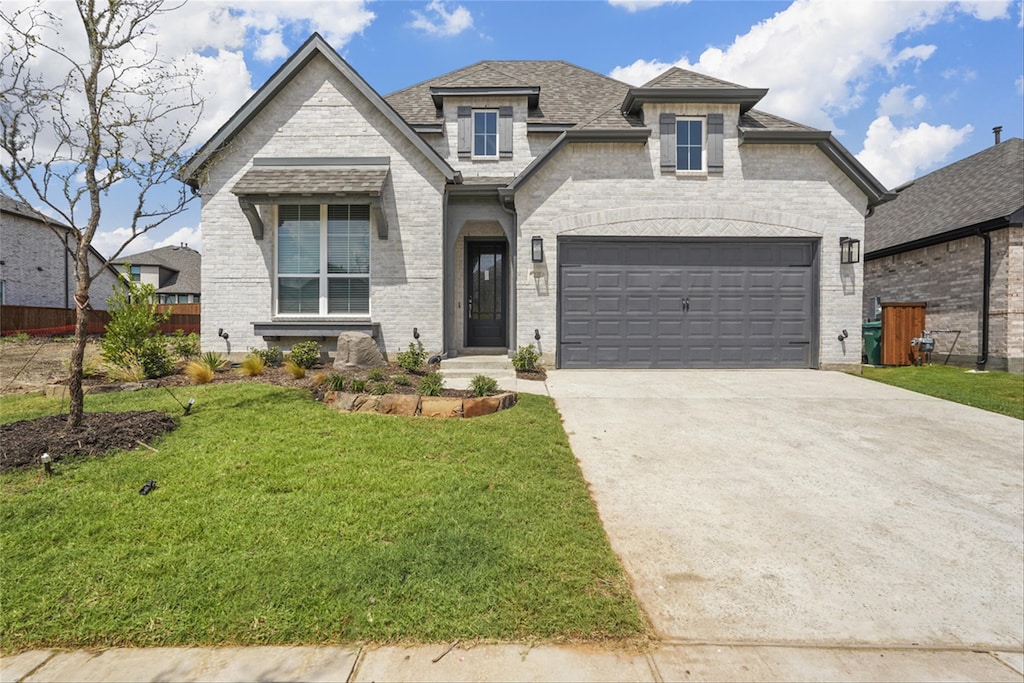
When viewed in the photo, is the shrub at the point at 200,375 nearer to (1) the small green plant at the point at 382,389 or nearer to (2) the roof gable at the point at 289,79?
(1) the small green plant at the point at 382,389

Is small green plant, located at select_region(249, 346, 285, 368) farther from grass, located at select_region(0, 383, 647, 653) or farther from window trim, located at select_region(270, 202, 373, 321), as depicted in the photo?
grass, located at select_region(0, 383, 647, 653)

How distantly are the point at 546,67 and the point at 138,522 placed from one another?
17.5 metres

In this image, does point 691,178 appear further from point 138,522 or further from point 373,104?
point 138,522

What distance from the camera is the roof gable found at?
1041cm

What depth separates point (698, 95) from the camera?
10.7 metres

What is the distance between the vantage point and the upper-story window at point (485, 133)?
1307cm

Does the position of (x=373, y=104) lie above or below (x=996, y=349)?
above

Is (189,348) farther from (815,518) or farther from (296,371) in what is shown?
(815,518)

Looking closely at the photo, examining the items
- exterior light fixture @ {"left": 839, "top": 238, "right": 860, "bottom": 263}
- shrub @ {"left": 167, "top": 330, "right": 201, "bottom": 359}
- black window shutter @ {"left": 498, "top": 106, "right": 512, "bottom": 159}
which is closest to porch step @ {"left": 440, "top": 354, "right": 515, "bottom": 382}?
shrub @ {"left": 167, "top": 330, "right": 201, "bottom": 359}

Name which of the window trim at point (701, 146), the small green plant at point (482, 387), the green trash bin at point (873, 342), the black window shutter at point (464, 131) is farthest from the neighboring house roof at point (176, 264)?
the green trash bin at point (873, 342)

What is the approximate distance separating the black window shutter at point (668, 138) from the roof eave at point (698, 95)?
383 millimetres

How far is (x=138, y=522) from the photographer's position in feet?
10.8

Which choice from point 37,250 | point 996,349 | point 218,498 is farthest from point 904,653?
point 37,250

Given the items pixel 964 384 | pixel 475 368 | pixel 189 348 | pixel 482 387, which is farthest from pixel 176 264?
pixel 964 384
